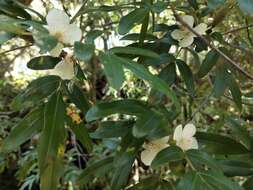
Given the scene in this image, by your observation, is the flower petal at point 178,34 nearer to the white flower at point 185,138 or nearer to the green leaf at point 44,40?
the white flower at point 185,138

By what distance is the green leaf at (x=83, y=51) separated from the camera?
0.54 meters

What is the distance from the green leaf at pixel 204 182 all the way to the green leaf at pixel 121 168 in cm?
11

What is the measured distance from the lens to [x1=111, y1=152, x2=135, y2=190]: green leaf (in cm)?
71

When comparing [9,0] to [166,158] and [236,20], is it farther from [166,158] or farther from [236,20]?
[236,20]

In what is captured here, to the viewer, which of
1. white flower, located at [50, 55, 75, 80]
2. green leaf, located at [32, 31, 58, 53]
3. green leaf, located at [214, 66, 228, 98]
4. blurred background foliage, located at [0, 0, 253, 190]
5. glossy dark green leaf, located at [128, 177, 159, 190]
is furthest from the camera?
blurred background foliage, located at [0, 0, 253, 190]

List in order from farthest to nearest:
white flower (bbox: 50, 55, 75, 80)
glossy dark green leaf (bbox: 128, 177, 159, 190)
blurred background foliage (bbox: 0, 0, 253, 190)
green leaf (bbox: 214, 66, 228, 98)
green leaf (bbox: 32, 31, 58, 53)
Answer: blurred background foliage (bbox: 0, 0, 253, 190)
green leaf (bbox: 214, 66, 228, 98)
glossy dark green leaf (bbox: 128, 177, 159, 190)
white flower (bbox: 50, 55, 75, 80)
green leaf (bbox: 32, 31, 58, 53)

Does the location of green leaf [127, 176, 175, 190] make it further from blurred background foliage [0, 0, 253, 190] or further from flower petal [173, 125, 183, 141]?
blurred background foliage [0, 0, 253, 190]

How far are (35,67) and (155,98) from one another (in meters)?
0.20

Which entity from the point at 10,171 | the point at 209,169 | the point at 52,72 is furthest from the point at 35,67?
the point at 10,171

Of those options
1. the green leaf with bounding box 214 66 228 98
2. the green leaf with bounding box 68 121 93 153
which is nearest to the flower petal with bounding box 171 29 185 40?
the green leaf with bounding box 214 66 228 98

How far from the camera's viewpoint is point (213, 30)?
875 millimetres

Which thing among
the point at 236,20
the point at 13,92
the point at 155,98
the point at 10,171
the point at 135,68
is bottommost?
the point at 10,171

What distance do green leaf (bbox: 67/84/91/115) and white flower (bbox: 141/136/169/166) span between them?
5.0 inches

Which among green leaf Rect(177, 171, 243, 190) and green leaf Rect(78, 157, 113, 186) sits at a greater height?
green leaf Rect(177, 171, 243, 190)
